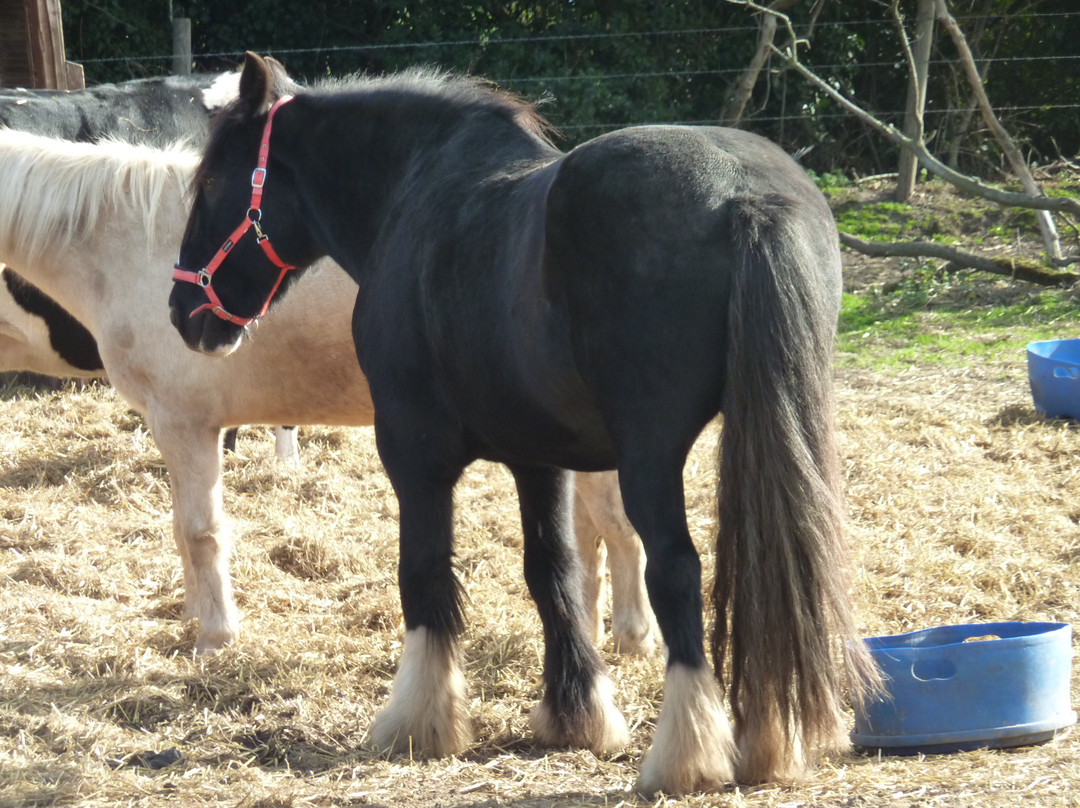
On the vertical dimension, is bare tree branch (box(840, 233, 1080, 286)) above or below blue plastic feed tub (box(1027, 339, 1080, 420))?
above

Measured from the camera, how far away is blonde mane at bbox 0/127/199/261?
4.00m

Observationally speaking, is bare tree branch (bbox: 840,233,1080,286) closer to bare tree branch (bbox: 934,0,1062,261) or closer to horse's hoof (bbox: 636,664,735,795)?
bare tree branch (bbox: 934,0,1062,261)

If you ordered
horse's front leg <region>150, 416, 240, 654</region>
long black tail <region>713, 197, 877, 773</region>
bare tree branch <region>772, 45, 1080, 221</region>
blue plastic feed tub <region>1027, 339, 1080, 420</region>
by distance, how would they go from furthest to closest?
bare tree branch <region>772, 45, 1080, 221</region>, blue plastic feed tub <region>1027, 339, 1080, 420</region>, horse's front leg <region>150, 416, 240, 654</region>, long black tail <region>713, 197, 877, 773</region>

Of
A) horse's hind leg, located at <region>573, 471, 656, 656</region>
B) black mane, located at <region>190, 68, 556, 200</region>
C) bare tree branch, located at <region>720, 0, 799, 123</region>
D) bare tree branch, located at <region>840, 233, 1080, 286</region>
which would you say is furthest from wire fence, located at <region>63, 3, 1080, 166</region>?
black mane, located at <region>190, 68, 556, 200</region>

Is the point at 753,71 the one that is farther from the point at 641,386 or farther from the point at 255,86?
the point at 641,386

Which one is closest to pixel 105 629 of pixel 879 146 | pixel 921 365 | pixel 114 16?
pixel 921 365

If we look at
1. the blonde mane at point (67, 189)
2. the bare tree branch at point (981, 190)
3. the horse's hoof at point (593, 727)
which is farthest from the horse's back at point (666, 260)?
the bare tree branch at point (981, 190)

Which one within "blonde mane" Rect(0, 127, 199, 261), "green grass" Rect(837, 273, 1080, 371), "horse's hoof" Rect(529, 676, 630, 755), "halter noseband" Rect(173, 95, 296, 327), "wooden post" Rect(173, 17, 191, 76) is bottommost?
"horse's hoof" Rect(529, 676, 630, 755)

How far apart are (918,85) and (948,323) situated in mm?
2211

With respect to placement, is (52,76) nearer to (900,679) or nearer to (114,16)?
(114,16)

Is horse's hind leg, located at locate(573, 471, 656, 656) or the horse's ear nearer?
the horse's ear

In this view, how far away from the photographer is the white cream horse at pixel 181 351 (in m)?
3.90

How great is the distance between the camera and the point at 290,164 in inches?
127

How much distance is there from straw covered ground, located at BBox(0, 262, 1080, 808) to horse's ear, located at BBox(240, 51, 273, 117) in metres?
1.72
